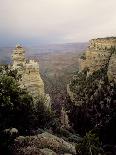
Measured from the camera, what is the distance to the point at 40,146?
48375 millimetres

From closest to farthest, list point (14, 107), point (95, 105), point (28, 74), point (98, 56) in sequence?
1. point (14, 107)
2. point (28, 74)
3. point (95, 105)
4. point (98, 56)

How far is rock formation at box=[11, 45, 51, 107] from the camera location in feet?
279

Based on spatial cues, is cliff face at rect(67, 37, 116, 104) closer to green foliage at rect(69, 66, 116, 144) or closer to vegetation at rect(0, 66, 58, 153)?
green foliage at rect(69, 66, 116, 144)

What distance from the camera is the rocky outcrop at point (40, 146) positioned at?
45094 millimetres

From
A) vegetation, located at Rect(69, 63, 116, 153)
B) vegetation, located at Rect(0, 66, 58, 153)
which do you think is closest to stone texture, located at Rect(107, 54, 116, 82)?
vegetation, located at Rect(69, 63, 116, 153)

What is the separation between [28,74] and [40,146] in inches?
1551

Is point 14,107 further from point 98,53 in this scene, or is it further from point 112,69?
point 98,53

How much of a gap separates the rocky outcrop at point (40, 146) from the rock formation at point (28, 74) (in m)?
31.2

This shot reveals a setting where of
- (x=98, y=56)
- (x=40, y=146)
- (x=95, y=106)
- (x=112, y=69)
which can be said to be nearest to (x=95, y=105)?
(x=95, y=106)

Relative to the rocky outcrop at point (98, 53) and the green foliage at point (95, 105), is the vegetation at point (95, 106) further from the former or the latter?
the rocky outcrop at point (98, 53)

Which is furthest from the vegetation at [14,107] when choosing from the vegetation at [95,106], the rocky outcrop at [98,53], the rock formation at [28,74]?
the rocky outcrop at [98,53]

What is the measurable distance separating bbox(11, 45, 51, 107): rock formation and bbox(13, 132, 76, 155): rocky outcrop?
31240 millimetres

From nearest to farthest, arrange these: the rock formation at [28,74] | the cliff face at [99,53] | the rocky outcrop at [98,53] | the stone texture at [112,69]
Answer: the rock formation at [28,74] → the stone texture at [112,69] → the cliff face at [99,53] → the rocky outcrop at [98,53]

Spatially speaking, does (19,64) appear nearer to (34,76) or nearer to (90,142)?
(34,76)
